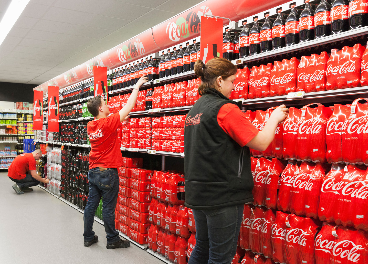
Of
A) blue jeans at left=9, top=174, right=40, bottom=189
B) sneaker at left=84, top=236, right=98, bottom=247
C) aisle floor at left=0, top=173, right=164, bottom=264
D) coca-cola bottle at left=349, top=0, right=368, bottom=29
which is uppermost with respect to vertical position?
coca-cola bottle at left=349, top=0, right=368, bottom=29

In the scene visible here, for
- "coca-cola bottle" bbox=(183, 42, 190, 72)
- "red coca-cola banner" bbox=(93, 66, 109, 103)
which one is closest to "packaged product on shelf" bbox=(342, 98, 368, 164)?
"coca-cola bottle" bbox=(183, 42, 190, 72)

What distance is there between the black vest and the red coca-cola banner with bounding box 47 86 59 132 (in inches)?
250

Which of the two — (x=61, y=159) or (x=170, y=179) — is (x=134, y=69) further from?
(x=61, y=159)

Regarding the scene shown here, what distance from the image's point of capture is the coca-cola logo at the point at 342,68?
204 centimetres

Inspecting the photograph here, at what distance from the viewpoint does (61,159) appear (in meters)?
7.39

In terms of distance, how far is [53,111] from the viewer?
766 cm

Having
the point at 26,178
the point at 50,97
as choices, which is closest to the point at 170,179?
the point at 50,97

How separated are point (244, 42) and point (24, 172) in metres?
7.54

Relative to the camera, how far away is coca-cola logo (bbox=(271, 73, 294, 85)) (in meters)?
2.41

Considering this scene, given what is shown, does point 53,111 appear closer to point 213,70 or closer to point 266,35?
point 266,35

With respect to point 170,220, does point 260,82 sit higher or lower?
higher

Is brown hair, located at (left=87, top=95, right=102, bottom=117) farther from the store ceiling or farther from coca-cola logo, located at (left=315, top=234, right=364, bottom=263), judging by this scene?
coca-cola logo, located at (left=315, top=234, right=364, bottom=263)

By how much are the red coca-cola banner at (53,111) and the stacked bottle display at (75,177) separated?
2.44ft

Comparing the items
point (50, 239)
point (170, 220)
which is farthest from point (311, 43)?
point (50, 239)
